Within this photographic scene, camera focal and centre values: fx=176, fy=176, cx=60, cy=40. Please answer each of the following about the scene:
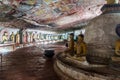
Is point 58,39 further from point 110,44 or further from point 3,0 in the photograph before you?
point 110,44

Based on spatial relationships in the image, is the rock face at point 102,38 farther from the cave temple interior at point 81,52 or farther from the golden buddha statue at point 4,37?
the golden buddha statue at point 4,37

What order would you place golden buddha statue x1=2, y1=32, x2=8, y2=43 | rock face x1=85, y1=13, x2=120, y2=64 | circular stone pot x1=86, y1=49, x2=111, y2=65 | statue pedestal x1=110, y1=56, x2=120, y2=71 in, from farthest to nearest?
golden buddha statue x1=2, y1=32, x2=8, y2=43 → rock face x1=85, y1=13, x2=120, y2=64 → circular stone pot x1=86, y1=49, x2=111, y2=65 → statue pedestal x1=110, y1=56, x2=120, y2=71

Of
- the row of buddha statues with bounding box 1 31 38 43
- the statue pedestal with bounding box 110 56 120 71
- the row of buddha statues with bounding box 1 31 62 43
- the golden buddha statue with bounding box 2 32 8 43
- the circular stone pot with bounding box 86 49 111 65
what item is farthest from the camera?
the row of buddha statues with bounding box 1 31 62 43

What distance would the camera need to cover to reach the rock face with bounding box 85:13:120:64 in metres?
8.00

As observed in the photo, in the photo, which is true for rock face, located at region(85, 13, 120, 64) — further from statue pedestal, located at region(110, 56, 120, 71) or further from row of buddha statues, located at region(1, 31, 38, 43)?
row of buddha statues, located at region(1, 31, 38, 43)

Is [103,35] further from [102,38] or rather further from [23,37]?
[23,37]

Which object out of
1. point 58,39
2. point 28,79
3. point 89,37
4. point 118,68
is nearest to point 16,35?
point 89,37

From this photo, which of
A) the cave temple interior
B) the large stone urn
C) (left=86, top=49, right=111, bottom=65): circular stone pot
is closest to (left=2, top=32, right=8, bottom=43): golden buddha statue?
the cave temple interior

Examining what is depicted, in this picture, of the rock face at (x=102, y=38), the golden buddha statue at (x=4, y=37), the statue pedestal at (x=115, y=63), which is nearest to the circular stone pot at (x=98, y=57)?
the rock face at (x=102, y=38)

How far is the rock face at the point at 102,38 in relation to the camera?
800 centimetres

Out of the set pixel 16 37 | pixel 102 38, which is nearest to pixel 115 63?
pixel 102 38

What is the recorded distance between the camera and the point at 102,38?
8523mm

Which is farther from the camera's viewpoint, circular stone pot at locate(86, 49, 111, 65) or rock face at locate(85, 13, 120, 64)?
rock face at locate(85, 13, 120, 64)

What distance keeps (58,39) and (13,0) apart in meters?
35.2
